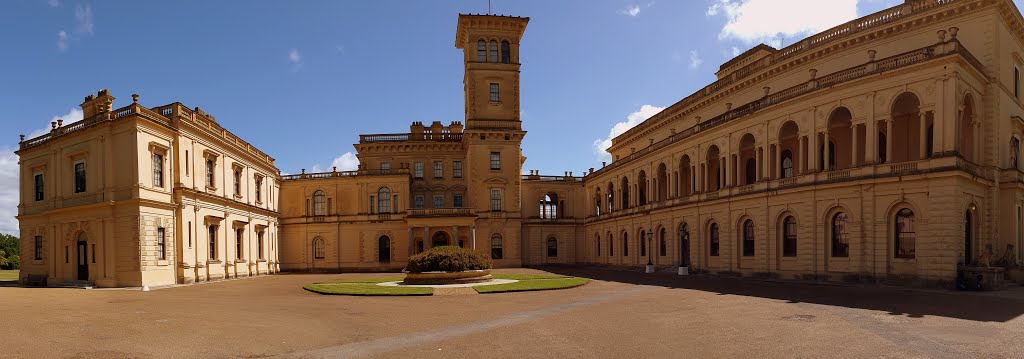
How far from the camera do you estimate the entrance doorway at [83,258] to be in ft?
114

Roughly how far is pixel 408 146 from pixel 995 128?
47938mm

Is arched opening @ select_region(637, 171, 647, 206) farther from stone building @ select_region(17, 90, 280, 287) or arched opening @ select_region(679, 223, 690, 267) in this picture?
stone building @ select_region(17, 90, 280, 287)

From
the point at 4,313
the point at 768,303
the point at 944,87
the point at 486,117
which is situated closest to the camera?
the point at 4,313

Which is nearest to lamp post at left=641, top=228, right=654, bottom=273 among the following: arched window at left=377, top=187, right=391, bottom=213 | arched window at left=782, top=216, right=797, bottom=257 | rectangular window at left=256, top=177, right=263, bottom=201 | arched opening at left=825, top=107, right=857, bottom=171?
arched window at left=782, top=216, right=797, bottom=257

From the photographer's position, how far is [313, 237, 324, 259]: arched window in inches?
2302

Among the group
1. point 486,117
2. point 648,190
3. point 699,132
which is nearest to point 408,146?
point 486,117

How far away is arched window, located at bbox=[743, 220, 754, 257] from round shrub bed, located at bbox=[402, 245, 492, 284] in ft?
57.5

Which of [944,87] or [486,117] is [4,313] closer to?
[944,87]

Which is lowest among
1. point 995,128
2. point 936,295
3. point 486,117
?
point 936,295

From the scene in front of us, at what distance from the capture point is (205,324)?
637 inches

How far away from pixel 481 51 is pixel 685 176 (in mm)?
23705

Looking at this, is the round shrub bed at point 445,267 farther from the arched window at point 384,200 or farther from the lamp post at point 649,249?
the arched window at point 384,200

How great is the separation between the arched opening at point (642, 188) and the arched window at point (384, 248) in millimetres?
24508

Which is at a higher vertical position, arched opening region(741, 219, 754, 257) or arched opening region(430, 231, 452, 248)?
arched opening region(741, 219, 754, 257)
